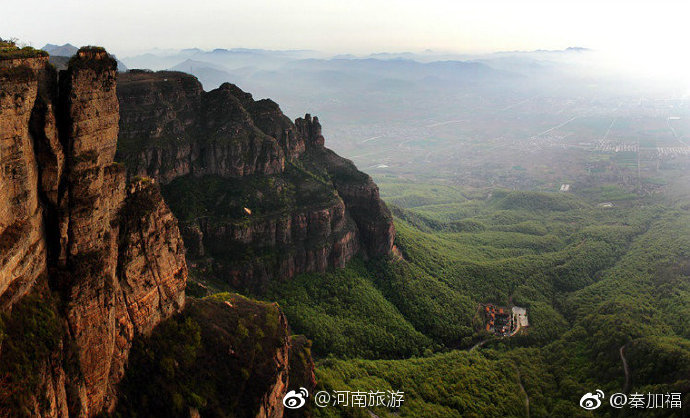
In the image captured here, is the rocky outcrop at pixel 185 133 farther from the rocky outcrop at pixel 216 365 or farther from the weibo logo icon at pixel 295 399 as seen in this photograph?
the weibo logo icon at pixel 295 399

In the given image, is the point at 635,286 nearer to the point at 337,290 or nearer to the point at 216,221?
the point at 337,290

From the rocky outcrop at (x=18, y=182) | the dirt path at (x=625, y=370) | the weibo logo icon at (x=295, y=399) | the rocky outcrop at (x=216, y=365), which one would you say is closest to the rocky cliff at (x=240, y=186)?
the rocky outcrop at (x=216, y=365)

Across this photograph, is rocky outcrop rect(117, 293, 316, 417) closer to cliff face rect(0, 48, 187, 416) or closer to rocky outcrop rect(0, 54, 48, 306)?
cliff face rect(0, 48, 187, 416)

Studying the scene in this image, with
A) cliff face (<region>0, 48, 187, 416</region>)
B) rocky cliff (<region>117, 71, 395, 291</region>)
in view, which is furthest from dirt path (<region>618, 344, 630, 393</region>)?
cliff face (<region>0, 48, 187, 416</region>)

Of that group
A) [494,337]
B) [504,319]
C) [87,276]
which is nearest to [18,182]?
[87,276]

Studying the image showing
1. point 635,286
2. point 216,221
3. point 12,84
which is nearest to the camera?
point 12,84

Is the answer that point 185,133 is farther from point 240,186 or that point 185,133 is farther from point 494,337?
point 494,337

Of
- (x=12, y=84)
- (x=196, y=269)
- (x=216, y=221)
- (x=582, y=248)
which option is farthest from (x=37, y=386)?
(x=582, y=248)
